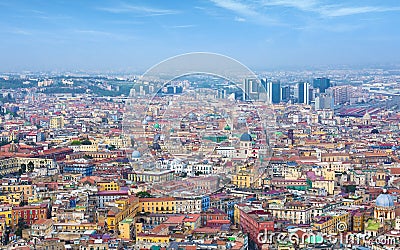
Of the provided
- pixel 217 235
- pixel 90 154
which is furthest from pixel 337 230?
pixel 90 154

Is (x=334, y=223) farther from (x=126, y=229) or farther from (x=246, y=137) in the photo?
(x=246, y=137)

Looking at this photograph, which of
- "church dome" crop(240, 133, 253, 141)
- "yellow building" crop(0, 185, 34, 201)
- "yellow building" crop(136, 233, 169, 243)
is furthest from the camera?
"church dome" crop(240, 133, 253, 141)

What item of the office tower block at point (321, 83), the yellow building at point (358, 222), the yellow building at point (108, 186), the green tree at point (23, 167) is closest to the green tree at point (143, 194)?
the yellow building at point (108, 186)

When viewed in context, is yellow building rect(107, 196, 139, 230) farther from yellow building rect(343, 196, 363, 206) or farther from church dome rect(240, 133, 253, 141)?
yellow building rect(343, 196, 363, 206)

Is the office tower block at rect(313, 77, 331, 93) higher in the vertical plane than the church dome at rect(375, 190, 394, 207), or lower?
higher

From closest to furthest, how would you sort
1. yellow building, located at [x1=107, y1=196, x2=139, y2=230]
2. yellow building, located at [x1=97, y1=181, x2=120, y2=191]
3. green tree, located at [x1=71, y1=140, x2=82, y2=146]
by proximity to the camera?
yellow building, located at [x1=107, y1=196, x2=139, y2=230] < yellow building, located at [x1=97, y1=181, x2=120, y2=191] < green tree, located at [x1=71, y1=140, x2=82, y2=146]

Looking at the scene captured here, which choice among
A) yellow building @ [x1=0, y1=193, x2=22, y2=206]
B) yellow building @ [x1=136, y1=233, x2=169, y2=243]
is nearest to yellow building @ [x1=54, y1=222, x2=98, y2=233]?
yellow building @ [x1=136, y1=233, x2=169, y2=243]

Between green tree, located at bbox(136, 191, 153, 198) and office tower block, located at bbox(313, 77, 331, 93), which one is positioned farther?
office tower block, located at bbox(313, 77, 331, 93)
